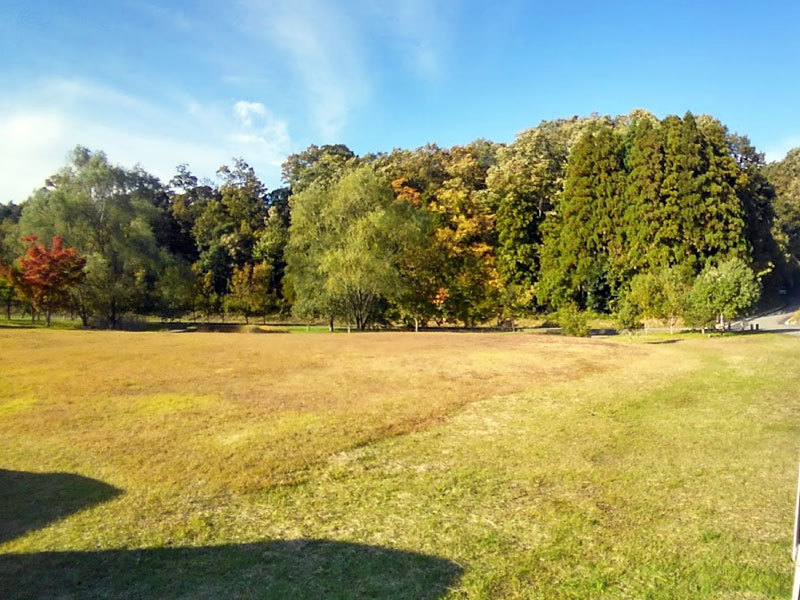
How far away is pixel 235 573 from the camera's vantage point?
4996mm

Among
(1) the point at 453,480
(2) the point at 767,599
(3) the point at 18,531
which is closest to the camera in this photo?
(2) the point at 767,599

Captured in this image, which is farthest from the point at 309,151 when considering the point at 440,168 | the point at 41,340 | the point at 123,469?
the point at 123,469

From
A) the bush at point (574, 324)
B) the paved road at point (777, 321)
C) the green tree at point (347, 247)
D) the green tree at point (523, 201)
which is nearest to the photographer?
the bush at point (574, 324)

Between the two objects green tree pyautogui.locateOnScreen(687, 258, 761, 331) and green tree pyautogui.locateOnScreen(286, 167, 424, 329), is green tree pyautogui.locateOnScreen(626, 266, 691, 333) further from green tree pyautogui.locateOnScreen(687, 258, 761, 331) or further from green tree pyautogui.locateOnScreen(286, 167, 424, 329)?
green tree pyautogui.locateOnScreen(286, 167, 424, 329)

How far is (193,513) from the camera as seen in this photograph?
6.43m

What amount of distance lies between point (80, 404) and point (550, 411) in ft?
34.1

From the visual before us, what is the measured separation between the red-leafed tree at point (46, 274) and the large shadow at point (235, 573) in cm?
3491

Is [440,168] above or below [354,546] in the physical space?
above

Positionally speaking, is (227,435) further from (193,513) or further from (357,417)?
(193,513)

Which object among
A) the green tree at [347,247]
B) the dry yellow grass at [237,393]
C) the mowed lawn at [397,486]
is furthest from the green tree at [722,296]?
the green tree at [347,247]

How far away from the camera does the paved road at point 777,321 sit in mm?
37103

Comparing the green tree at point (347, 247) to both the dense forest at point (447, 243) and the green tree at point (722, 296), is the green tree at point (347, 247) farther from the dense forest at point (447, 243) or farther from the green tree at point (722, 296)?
the green tree at point (722, 296)

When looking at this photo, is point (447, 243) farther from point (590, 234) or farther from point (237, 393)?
point (237, 393)

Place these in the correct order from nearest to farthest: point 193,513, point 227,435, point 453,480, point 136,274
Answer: point 193,513
point 453,480
point 227,435
point 136,274
